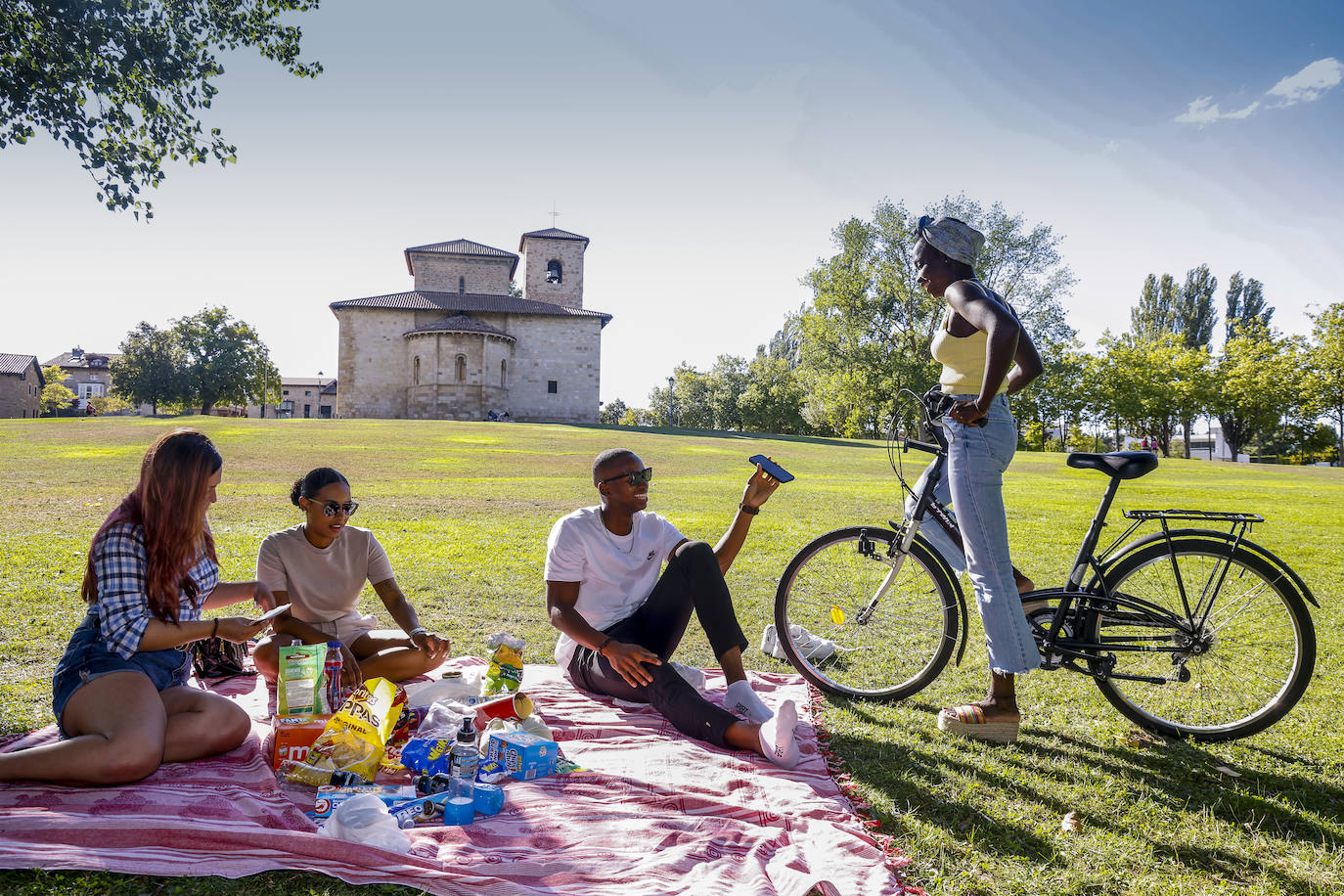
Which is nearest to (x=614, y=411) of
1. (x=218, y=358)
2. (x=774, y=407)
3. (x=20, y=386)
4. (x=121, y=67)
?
(x=774, y=407)

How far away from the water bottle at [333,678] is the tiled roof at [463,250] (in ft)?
→ 175

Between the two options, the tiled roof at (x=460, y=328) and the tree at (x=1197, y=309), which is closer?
the tiled roof at (x=460, y=328)

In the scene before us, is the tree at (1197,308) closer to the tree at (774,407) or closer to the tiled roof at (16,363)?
the tree at (774,407)

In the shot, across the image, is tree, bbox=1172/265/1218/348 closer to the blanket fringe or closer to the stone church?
the stone church

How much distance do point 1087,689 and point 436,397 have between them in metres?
44.8

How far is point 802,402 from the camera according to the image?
69.0 metres

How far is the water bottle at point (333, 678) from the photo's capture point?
3.68 m

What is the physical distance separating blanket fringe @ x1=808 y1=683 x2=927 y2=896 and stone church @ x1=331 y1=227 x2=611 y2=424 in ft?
143

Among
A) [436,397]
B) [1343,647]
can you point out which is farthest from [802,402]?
[1343,647]

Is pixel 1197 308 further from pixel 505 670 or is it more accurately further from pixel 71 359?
pixel 71 359

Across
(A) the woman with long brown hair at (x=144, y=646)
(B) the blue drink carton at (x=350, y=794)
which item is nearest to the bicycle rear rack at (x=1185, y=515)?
(B) the blue drink carton at (x=350, y=794)

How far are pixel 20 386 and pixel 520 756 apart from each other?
9229cm

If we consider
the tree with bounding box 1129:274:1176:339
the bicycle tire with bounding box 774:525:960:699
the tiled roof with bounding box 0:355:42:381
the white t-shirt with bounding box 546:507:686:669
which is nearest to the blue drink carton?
the white t-shirt with bounding box 546:507:686:669

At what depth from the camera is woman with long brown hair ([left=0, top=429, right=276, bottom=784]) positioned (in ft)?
9.39
